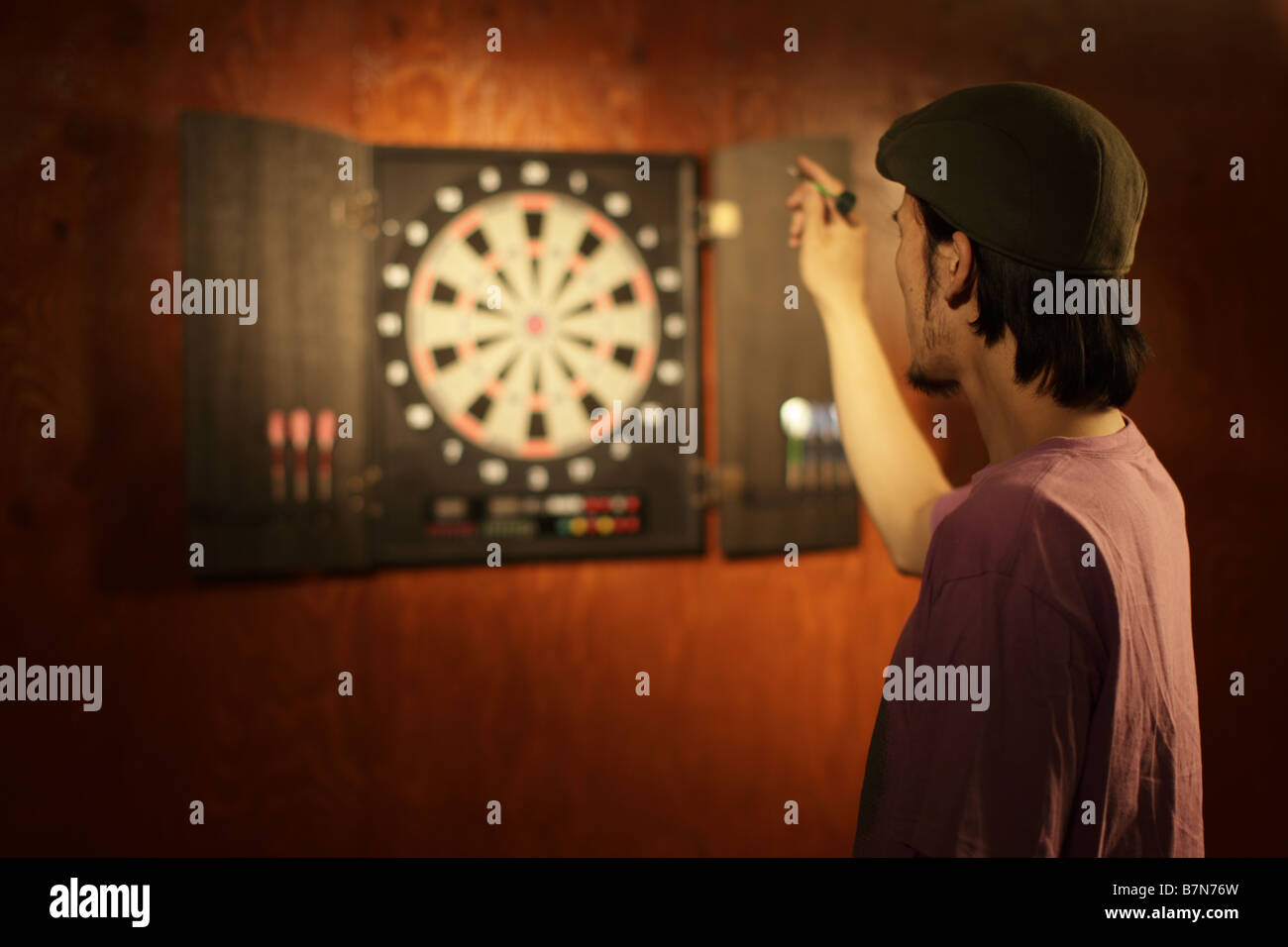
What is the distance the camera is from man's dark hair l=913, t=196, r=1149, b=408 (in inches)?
42.1

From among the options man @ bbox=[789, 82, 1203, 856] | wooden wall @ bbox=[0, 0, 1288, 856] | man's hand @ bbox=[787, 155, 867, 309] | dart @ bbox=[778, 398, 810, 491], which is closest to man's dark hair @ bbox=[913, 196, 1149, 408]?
man @ bbox=[789, 82, 1203, 856]

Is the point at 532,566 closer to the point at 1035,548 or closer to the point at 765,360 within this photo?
the point at 765,360

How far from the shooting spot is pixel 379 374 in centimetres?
225

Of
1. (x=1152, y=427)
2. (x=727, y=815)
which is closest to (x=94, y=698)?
(x=727, y=815)

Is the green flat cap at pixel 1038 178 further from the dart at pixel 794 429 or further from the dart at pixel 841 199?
the dart at pixel 794 429

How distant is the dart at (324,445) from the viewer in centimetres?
216

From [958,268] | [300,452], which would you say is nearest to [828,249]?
[958,268]

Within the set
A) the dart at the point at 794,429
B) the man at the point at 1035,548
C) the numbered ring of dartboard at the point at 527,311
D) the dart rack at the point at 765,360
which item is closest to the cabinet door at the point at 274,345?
the numbered ring of dartboard at the point at 527,311

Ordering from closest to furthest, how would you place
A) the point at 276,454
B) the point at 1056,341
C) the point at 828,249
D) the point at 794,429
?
the point at 1056,341
the point at 828,249
the point at 276,454
the point at 794,429

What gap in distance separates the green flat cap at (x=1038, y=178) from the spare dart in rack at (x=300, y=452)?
1602 mm

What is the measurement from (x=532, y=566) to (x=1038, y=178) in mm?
1650

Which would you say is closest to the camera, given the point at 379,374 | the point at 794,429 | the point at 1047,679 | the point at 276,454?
the point at 1047,679

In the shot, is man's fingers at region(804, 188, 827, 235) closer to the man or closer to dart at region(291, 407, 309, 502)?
the man

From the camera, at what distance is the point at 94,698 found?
214cm
